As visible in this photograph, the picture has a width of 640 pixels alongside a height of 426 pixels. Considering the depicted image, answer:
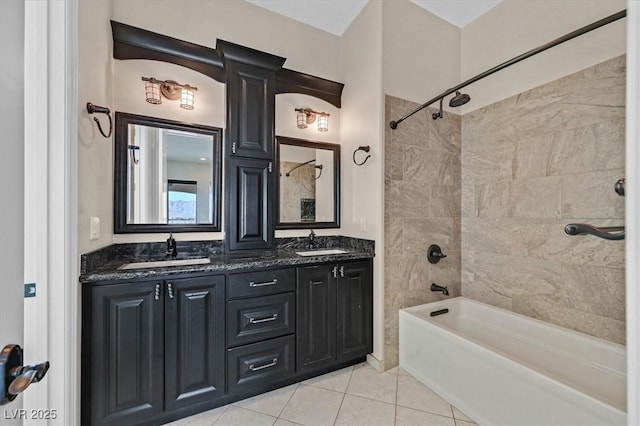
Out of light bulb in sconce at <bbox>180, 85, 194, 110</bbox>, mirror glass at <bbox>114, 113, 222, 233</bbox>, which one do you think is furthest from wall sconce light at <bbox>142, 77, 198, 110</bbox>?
mirror glass at <bbox>114, 113, 222, 233</bbox>

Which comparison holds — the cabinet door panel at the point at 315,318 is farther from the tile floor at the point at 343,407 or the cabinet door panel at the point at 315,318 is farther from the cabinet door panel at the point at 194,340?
the cabinet door panel at the point at 194,340

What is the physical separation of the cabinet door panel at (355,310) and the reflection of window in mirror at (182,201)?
1334mm

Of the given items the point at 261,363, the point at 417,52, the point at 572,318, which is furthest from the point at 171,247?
the point at 572,318

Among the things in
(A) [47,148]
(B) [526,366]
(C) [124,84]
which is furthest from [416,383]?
(C) [124,84]

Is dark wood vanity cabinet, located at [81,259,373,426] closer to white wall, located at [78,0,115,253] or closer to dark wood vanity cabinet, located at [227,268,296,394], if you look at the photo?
dark wood vanity cabinet, located at [227,268,296,394]

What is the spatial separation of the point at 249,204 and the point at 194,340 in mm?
1084

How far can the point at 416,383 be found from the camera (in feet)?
6.67

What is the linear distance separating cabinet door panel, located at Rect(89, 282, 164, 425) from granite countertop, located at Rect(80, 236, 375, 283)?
0.08 meters

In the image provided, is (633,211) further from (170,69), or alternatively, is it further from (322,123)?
(170,69)

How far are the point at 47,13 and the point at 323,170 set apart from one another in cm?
207

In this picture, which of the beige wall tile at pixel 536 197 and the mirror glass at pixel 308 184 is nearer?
the beige wall tile at pixel 536 197

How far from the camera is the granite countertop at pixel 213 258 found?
4.80 ft

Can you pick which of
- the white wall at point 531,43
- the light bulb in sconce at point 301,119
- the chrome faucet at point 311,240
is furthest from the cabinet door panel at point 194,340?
the white wall at point 531,43

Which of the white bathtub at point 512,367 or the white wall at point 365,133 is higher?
the white wall at point 365,133
